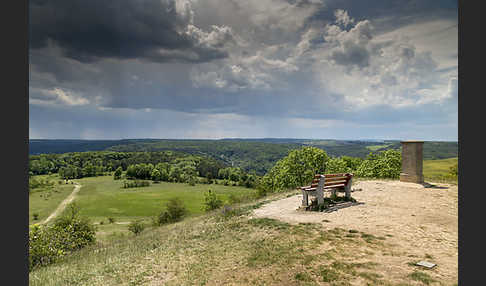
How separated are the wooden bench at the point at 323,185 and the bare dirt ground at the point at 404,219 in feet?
2.50

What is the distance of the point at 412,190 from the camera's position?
12.0 meters

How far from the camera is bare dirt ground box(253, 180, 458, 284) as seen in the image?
17.4ft

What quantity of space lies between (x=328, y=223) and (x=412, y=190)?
6.90 metres

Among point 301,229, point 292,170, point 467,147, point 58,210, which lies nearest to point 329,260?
point 301,229

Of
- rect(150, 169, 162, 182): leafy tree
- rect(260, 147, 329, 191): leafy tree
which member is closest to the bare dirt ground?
rect(260, 147, 329, 191): leafy tree

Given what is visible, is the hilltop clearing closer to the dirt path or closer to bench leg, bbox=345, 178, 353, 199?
bench leg, bbox=345, 178, 353, 199

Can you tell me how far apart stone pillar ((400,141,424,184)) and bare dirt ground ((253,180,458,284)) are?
605mm

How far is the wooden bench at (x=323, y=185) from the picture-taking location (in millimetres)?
9977

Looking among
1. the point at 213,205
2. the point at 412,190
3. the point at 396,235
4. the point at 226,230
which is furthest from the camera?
the point at 213,205

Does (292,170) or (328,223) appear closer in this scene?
(328,223)

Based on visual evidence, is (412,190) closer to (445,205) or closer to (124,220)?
(445,205)

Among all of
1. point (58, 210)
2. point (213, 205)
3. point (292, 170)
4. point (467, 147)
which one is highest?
point (467, 147)

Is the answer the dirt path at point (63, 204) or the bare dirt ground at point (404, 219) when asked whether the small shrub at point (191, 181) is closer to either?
the dirt path at point (63, 204)

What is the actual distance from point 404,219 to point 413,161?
7127 mm
